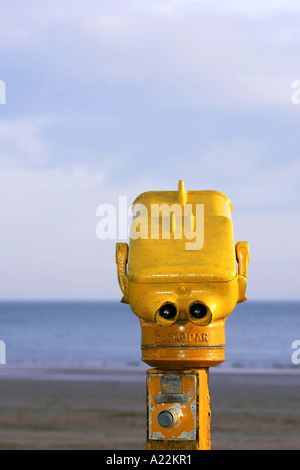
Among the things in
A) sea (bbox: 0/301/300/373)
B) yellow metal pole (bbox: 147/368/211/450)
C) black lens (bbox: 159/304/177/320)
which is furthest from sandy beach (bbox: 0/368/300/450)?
black lens (bbox: 159/304/177/320)

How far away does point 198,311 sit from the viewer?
4.30 metres

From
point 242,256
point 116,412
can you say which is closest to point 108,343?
point 116,412

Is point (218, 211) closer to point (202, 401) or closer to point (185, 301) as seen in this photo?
point (185, 301)

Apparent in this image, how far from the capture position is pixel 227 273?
171 inches

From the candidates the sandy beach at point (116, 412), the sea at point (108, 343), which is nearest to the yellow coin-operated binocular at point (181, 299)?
the sandy beach at point (116, 412)

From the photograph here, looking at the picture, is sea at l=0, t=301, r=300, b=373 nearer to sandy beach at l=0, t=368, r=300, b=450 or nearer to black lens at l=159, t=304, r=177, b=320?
sandy beach at l=0, t=368, r=300, b=450

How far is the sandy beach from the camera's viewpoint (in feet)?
35.3

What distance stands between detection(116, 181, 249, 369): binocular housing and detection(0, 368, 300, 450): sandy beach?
627 cm

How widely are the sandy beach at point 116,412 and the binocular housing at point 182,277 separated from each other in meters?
6.27

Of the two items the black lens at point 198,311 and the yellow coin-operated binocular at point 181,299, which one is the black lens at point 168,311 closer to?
the yellow coin-operated binocular at point 181,299

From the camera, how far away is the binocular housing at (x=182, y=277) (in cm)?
432

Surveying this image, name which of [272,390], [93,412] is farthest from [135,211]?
[272,390]

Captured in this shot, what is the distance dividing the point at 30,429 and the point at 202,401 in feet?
25.6
